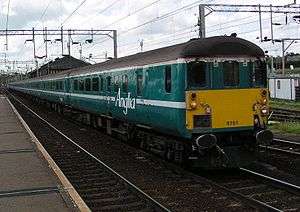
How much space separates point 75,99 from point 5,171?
15.1m

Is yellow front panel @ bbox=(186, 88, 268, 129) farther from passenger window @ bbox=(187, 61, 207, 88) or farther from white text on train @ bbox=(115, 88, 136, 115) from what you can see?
white text on train @ bbox=(115, 88, 136, 115)

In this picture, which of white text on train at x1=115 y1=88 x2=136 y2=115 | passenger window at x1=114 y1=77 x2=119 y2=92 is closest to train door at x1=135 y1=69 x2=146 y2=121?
white text on train at x1=115 y1=88 x2=136 y2=115

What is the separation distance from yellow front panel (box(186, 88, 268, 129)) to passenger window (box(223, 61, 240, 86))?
198 millimetres

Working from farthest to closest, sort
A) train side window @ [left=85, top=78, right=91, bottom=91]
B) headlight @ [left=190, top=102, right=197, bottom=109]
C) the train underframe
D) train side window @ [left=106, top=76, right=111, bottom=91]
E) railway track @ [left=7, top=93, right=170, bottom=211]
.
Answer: train side window @ [left=85, top=78, right=91, bottom=91] < train side window @ [left=106, top=76, right=111, bottom=91] < the train underframe < headlight @ [left=190, top=102, right=197, bottom=109] < railway track @ [left=7, top=93, right=170, bottom=211]

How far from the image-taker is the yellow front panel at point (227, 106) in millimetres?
10984

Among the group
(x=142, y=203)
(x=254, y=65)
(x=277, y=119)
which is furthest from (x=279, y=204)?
(x=277, y=119)

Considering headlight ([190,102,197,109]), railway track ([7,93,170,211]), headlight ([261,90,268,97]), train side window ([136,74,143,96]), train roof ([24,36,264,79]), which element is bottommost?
railway track ([7,93,170,211])

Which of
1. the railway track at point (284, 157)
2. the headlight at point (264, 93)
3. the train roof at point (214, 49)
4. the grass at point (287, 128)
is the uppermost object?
the train roof at point (214, 49)

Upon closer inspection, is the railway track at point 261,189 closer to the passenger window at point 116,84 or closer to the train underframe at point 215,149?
the train underframe at point 215,149

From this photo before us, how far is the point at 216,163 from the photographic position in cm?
1117

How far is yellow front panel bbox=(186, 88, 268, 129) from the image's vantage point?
432 inches

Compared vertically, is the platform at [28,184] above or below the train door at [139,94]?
below

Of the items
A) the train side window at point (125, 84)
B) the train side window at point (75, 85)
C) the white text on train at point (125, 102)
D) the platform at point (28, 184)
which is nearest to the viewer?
the platform at point (28, 184)

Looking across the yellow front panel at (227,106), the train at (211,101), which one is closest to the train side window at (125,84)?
the train at (211,101)
